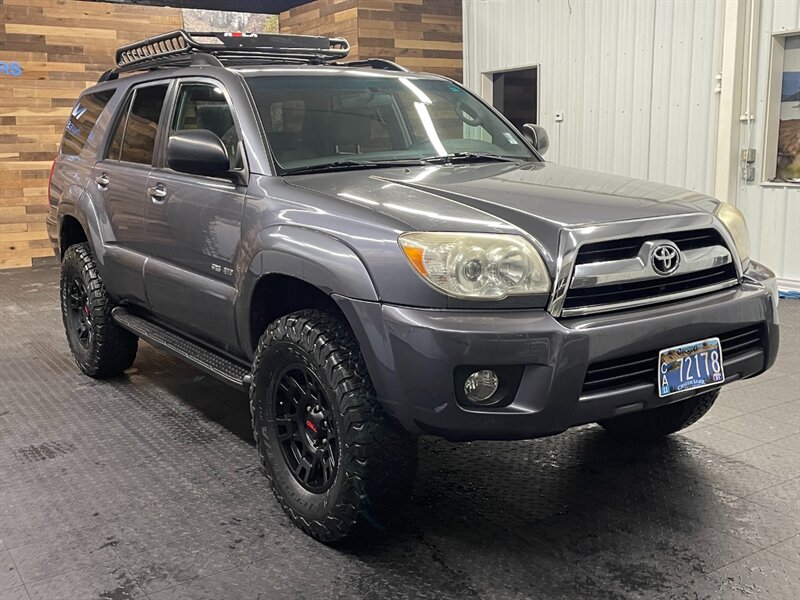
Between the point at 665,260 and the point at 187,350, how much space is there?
1969 millimetres

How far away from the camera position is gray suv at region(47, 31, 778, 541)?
7.24 ft

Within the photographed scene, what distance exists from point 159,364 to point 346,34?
5.44 metres

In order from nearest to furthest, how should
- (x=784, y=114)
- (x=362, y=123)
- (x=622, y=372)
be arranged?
1. (x=622, y=372)
2. (x=362, y=123)
3. (x=784, y=114)

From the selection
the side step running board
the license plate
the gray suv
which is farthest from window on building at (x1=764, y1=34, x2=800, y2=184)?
the side step running board

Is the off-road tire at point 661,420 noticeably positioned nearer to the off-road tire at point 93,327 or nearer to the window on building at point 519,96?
the off-road tire at point 93,327

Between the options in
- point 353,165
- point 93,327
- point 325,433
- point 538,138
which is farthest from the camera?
point 93,327

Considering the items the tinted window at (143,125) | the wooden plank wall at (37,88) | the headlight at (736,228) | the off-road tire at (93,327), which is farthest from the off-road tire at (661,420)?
the wooden plank wall at (37,88)

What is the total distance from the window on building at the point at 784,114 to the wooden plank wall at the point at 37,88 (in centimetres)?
686

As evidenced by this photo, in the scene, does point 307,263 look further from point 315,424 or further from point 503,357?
point 503,357

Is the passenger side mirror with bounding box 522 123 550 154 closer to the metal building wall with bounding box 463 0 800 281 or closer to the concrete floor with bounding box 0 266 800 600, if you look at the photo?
the concrete floor with bounding box 0 266 800 600

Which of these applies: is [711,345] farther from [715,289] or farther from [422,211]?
[422,211]

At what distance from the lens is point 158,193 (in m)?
3.49

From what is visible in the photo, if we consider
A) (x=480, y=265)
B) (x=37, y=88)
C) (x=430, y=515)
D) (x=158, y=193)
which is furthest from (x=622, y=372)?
(x=37, y=88)

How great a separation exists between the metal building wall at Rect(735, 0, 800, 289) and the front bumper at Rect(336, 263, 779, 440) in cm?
475
